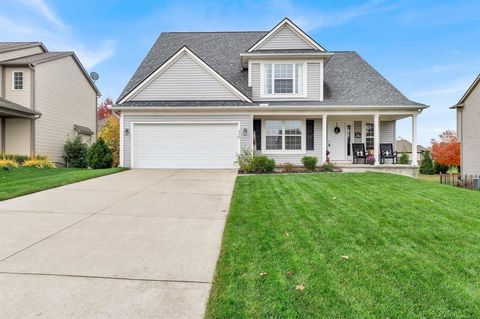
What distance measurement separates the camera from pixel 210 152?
13.7 m

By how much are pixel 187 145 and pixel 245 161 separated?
123 inches

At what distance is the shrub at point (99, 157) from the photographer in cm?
1339

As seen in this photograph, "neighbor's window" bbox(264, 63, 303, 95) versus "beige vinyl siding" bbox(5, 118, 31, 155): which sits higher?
"neighbor's window" bbox(264, 63, 303, 95)

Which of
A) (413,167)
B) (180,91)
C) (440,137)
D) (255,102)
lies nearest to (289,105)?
(255,102)

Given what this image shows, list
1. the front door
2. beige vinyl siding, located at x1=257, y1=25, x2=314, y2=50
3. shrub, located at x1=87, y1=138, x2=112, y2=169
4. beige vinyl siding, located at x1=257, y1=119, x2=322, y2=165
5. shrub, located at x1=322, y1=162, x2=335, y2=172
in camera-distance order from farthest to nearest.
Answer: the front door
beige vinyl siding, located at x1=257, y1=25, x2=314, y2=50
beige vinyl siding, located at x1=257, y1=119, x2=322, y2=165
shrub, located at x1=87, y1=138, x2=112, y2=169
shrub, located at x1=322, y1=162, x2=335, y2=172

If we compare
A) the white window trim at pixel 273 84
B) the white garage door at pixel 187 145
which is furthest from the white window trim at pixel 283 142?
the white garage door at pixel 187 145

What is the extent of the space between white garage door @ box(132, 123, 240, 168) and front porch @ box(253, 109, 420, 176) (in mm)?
1703

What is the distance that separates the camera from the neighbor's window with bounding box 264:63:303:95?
1442 cm

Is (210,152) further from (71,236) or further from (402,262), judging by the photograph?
(402,262)

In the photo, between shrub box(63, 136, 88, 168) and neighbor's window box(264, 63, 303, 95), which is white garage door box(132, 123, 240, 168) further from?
shrub box(63, 136, 88, 168)

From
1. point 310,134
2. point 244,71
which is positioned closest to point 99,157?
point 244,71

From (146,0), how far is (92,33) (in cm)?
805

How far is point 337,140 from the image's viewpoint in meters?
15.5

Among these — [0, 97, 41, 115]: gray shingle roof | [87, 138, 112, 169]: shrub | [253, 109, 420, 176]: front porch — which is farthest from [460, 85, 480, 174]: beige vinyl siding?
[0, 97, 41, 115]: gray shingle roof
